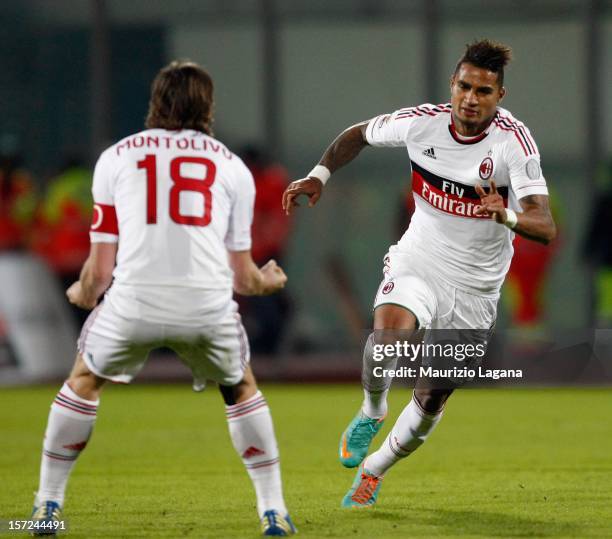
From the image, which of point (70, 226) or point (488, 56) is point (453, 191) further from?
point (70, 226)

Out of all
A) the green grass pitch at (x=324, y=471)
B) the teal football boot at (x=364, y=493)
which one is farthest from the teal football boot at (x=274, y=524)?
the teal football boot at (x=364, y=493)

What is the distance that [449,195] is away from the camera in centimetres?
736

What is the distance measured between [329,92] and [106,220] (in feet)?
38.0

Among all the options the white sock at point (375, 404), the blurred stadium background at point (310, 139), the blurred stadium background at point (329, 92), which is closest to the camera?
the white sock at point (375, 404)

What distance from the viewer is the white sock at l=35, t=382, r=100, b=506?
5.95 metres

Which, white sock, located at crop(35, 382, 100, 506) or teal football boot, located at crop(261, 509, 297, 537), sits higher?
white sock, located at crop(35, 382, 100, 506)

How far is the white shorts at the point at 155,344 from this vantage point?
19.1 feet

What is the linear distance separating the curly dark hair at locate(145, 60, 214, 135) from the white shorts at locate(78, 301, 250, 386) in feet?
2.53

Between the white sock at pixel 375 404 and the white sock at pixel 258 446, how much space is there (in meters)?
1.28

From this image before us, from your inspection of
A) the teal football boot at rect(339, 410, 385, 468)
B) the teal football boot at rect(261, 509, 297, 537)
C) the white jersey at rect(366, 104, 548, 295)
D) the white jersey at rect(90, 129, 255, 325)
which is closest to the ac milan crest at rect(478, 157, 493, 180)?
the white jersey at rect(366, 104, 548, 295)

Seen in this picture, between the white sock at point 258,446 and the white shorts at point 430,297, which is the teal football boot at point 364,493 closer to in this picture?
the white shorts at point 430,297


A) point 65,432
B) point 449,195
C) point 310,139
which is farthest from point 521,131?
point 310,139

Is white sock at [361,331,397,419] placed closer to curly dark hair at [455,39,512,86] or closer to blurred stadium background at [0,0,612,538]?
curly dark hair at [455,39,512,86]

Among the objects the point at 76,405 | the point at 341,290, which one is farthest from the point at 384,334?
the point at 341,290
